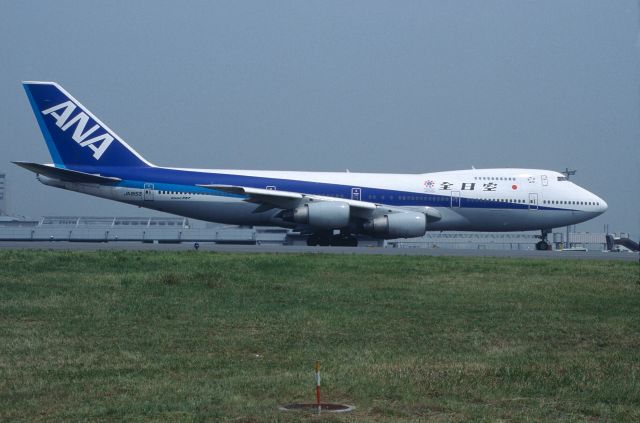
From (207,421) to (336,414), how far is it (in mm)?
1101

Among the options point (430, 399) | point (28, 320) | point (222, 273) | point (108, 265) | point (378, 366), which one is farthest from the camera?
point (108, 265)

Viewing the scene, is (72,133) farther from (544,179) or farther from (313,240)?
(544,179)

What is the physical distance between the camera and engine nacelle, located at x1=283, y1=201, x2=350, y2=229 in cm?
3542

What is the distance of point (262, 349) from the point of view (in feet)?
36.6

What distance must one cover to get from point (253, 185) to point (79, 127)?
7759 millimetres

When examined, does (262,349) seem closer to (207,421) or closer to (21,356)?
(21,356)

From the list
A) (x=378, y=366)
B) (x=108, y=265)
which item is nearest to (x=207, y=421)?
Result: (x=378, y=366)

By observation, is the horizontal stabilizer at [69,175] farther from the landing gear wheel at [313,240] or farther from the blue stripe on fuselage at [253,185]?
the landing gear wheel at [313,240]

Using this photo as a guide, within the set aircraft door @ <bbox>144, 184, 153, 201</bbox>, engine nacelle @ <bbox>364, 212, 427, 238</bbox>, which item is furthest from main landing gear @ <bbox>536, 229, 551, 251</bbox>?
aircraft door @ <bbox>144, 184, 153, 201</bbox>

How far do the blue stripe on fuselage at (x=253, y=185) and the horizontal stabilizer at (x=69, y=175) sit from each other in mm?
→ 460

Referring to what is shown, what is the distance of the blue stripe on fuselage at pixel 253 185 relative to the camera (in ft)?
121

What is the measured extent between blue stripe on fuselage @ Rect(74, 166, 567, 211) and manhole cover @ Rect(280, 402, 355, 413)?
29398mm

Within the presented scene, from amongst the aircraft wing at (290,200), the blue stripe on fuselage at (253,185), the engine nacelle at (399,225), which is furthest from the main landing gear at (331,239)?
the engine nacelle at (399,225)

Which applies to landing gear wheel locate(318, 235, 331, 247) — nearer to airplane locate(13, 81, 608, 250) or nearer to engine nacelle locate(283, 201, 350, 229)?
airplane locate(13, 81, 608, 250)
